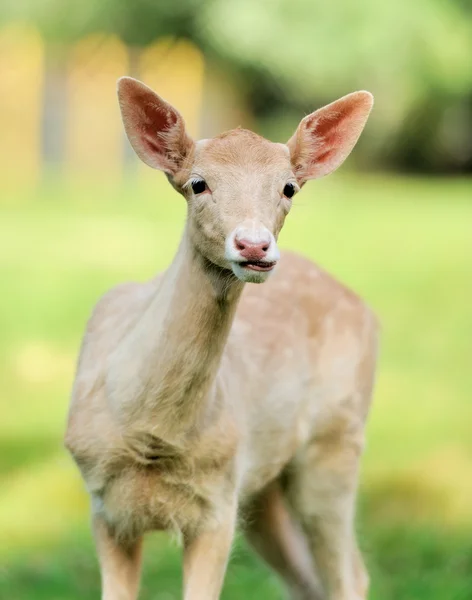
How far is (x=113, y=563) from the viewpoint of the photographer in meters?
5.14

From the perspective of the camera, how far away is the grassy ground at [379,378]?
7484 mm

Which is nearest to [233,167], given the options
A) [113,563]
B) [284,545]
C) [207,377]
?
[207,377]

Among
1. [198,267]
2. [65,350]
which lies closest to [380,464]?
[65,350]

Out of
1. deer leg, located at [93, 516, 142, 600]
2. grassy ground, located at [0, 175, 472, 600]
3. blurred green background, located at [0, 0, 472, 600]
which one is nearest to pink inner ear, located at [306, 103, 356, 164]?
deer leg, located at [93, 516, 142, 600]

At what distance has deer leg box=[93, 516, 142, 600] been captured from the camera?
5.11m

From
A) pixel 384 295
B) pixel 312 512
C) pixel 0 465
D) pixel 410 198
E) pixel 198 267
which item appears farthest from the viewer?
pixel 410 198

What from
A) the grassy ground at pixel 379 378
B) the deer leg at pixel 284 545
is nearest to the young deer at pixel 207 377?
the deer leg at pixel 284 545

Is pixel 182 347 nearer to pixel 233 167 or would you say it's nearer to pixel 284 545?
pixel 233 167

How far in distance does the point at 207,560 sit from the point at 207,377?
26.0 inches

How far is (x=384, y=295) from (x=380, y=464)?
14.2 feet

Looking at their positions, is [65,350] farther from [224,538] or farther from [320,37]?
[320,37]

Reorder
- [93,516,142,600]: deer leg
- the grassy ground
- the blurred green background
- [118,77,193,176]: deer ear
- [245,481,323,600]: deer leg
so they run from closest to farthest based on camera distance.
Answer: [118,77,193,176]: deer ear → [93,516,142,600]: deer leg → [245,481,323,600]: deer leg → the grassy ground → the blurred green background

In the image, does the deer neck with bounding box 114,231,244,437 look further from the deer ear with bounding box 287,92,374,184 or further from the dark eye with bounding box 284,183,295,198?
the deer ear with bounding box 287,92,374,184

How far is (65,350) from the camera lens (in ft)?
39.4
